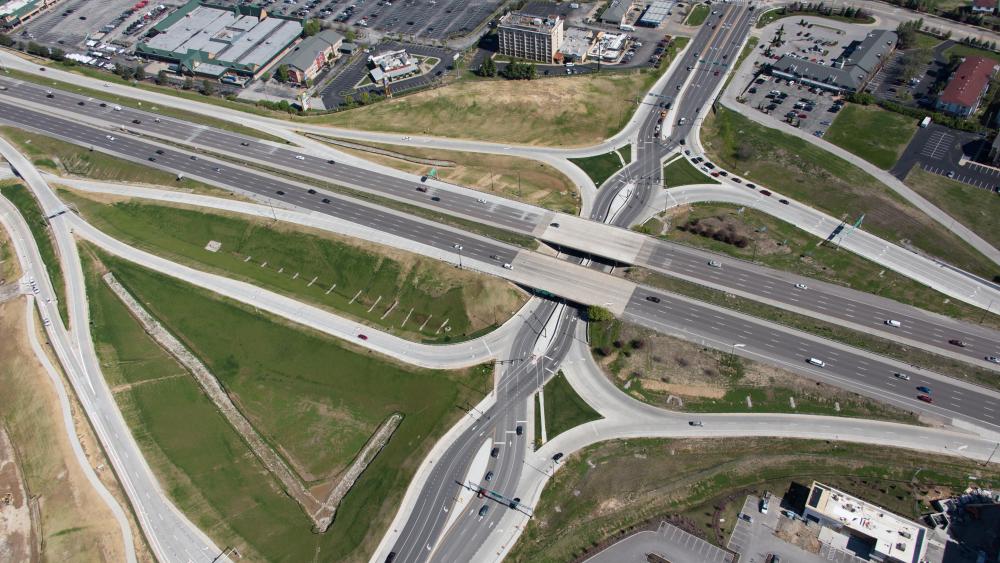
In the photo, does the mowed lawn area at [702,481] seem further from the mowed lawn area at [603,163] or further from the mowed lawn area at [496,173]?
the mowed lawn area at [603,163]

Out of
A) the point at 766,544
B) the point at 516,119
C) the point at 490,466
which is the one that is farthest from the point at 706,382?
the point at 516,119

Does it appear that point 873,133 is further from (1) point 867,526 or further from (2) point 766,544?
(2) point 766,544

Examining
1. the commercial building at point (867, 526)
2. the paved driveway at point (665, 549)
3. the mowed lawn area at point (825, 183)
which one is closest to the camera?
the commercial building at point (867, 526)

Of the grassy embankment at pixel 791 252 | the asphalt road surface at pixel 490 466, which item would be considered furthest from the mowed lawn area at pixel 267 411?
the grassy embankment at pixel 791 252

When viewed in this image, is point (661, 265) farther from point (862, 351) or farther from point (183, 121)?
point (183, 121)

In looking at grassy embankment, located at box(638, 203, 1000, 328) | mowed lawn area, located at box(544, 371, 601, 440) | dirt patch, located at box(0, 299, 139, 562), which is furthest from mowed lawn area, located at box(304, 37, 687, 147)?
dirt patch, located at box(0, 299, 139, 562)

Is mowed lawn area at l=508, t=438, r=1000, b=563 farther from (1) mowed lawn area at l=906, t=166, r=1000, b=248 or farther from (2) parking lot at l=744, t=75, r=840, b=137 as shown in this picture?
(2) parking lot at l=744, t=75, r=840, b=137
